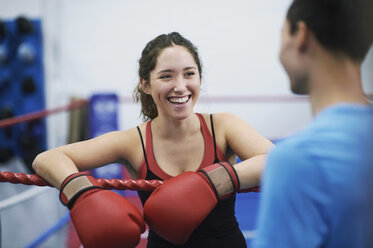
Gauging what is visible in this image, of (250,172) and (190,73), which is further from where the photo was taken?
(190,73)

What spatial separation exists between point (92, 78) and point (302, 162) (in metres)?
3.49

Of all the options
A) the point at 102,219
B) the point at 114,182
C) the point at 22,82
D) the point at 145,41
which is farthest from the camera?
the point at 145,41

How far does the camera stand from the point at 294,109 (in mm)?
3658

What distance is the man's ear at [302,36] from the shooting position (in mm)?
403

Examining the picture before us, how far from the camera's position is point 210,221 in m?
0.86

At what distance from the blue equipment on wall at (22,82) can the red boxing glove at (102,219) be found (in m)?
2.92

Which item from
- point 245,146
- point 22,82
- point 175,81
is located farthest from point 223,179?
point 22,82

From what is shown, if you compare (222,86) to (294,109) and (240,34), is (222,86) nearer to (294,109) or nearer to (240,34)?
(240,34)

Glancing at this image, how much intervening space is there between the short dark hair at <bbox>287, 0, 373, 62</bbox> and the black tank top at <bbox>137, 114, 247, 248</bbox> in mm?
536

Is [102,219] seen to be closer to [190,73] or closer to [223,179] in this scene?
[223,179]

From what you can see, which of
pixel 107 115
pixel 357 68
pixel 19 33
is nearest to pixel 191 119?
pixel 357 68

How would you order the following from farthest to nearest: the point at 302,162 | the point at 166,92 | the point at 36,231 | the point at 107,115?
the point at 107,115, the point at 36,231, the point at 166,92, the point at 302,162

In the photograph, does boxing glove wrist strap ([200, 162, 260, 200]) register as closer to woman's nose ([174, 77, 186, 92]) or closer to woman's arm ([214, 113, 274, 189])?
woman's arm ([214, 113, 274, 189])

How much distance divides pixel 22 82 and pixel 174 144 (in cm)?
304
